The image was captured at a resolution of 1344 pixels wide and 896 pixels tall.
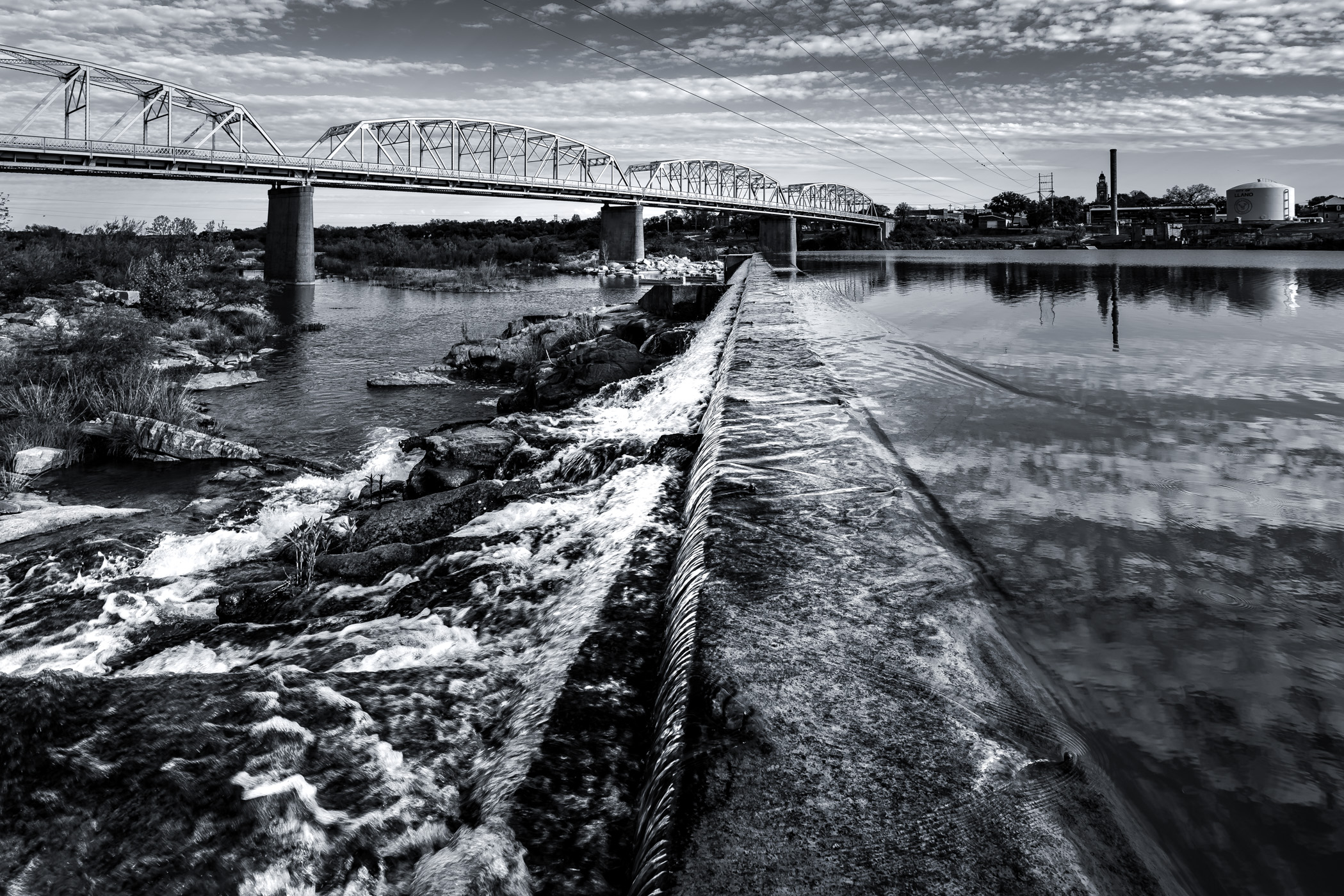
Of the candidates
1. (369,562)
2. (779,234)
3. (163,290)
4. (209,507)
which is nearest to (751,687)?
(369,562)

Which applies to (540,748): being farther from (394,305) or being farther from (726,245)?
(726,245)

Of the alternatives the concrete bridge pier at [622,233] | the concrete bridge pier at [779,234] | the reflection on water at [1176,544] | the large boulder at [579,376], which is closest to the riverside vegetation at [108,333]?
the large boulder at [579,376]

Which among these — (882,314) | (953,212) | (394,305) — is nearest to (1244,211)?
(953,212)

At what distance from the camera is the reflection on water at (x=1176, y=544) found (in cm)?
164

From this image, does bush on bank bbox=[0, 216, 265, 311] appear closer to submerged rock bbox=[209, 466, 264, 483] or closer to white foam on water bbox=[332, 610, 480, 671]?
submerged rock bbox=[209, 466, 264, 483]

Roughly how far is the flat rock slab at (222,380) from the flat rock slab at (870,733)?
Answer: 14051 mm

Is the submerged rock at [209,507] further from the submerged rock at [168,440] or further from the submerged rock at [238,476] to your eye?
the submerged rock at [168,440]

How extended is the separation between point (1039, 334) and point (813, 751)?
8.35 m

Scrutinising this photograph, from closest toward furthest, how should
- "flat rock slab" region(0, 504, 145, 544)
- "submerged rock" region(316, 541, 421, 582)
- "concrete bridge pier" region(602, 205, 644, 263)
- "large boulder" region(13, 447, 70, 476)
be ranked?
"submerged rock" region(316, 541, 421, 582) → "flat rock slab" region(0, 504, 145, 544) → "large boulder" region(13, 447, 70, 476) → "concrete bridge pier" region(602, 205, 644, 263)

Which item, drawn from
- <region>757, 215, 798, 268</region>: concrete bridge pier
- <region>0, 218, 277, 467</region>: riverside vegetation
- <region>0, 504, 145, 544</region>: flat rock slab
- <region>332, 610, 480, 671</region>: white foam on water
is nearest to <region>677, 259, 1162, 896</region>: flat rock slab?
<region>332, 610, 480, 671</region>: white foam on water

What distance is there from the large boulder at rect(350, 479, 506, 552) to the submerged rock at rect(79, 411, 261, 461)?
4.65 meters

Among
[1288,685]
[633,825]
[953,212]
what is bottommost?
[633,825]

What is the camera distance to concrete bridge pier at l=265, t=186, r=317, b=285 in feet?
163

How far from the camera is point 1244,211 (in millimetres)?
89938
